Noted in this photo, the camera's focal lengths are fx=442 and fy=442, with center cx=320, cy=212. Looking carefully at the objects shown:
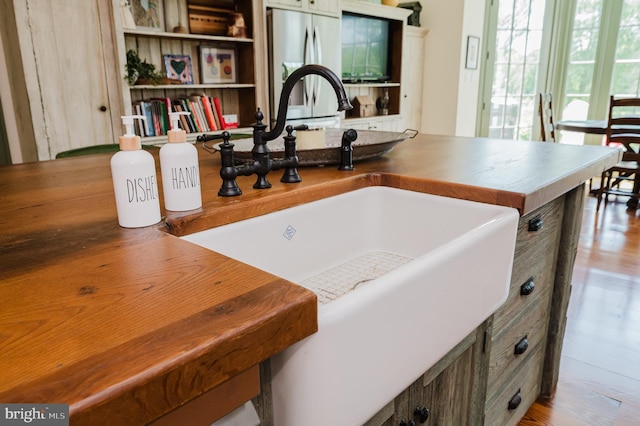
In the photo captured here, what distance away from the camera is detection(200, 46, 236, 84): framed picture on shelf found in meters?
3.59

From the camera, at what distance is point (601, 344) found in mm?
2166

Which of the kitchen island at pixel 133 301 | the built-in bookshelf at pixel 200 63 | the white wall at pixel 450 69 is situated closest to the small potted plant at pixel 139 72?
the built-in bookshelf at pixel 200 63

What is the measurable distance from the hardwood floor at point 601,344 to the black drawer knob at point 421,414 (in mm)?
1007

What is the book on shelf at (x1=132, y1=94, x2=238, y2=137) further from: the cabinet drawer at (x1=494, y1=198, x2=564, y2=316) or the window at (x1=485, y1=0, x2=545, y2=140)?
the window at (x1=485, y1=0, x2=545, y2=140)

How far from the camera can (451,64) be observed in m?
5.29

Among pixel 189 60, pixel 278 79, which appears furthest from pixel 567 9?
pixel 189 60

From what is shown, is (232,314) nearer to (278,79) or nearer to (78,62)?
(78,62)

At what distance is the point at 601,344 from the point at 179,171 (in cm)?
223

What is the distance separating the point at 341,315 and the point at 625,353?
215 cm

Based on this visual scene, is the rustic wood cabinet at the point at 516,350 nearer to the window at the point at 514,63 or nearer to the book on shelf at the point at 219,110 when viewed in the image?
the book on shelf at the point at 219,110

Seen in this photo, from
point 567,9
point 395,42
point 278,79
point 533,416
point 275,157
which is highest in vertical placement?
point 567,9

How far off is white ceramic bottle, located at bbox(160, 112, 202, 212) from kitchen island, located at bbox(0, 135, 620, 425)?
0.03 meters

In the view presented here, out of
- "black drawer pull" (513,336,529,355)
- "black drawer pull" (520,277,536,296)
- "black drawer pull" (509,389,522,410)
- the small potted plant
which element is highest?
the small potted plant

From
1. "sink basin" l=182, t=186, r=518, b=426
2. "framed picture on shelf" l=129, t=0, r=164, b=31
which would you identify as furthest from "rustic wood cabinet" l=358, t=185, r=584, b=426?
"framed picture on shelf" l=129, t=0, r=164, b=31
